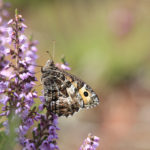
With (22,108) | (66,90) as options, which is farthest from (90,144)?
(66,90)

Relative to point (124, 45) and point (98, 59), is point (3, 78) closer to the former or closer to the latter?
point (98, 59)

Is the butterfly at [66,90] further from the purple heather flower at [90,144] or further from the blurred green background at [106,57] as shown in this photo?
the blurred green background at [106,57]

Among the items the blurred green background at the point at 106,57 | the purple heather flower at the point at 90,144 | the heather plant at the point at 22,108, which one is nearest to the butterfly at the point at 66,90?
the heather plant at the point at 22,108

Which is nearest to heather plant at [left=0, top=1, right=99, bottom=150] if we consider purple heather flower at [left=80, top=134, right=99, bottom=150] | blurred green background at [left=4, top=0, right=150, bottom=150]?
purple heather flower at [left=80, top=134, right=99, bottom=150]

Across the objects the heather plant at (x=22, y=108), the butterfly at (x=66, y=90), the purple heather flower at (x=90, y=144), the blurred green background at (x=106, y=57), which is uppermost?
the blurred green background at (x=106, y=57)

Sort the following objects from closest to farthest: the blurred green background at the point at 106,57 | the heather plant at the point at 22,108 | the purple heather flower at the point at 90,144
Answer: the heather plant at the point at 22,108 < the purple heather flower at the point at 90,144 < the blurred green background at the point at 106,57

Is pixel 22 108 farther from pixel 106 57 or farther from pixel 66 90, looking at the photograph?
pixel 106 57

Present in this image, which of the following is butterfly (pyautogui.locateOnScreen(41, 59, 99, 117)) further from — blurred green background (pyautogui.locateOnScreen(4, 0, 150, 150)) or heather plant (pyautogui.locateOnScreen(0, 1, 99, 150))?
blurred green background (pyautogui.locateOnScreen(4, 0, 150, 150))

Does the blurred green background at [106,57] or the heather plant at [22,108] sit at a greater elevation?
the blurred green background at [106,57]

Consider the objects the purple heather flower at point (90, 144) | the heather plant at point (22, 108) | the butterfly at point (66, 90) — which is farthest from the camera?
the butterfly at point (66, 90)
